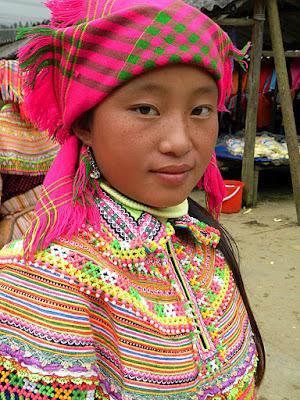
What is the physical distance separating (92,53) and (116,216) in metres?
0.36

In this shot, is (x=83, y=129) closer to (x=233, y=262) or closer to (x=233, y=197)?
(x=233, y=262)

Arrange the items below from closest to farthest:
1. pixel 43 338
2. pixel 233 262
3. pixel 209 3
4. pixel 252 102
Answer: pixel 43 338
pixel 233 262
pixel 209 3
pixel 252 102

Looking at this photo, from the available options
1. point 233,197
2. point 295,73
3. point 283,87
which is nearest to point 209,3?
point 283,87

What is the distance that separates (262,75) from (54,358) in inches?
339

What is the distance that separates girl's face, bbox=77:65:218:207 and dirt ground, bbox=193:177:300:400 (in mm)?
2032

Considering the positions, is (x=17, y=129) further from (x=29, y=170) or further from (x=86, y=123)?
(x=86, y=123)

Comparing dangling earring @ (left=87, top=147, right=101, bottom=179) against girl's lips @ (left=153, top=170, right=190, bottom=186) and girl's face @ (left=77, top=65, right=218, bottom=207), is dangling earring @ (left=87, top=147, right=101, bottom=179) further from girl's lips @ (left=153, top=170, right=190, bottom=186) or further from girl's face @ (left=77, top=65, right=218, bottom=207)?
girl's lips @ (left=153, top=170, right=190, bottom=186)

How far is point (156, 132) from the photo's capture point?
1.01 m

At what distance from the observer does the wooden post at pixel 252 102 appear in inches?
225

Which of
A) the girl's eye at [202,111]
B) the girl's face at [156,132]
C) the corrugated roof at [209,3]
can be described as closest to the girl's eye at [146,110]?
the girl's face at [156,132]

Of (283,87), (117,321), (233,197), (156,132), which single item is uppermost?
(156,132)

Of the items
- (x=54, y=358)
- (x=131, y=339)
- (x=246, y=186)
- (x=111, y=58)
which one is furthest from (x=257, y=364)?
(x=246, y=186)

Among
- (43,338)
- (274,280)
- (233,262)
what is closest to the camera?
(43,338)

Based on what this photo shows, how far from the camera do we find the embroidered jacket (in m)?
0.94
